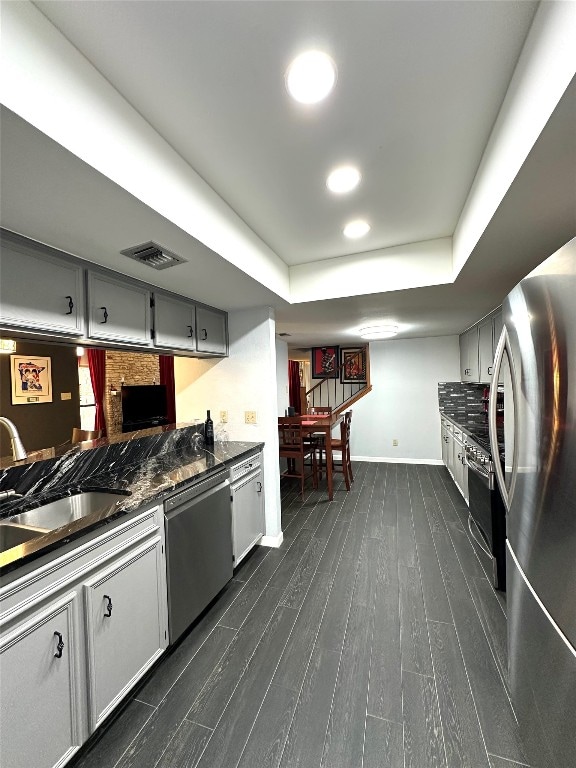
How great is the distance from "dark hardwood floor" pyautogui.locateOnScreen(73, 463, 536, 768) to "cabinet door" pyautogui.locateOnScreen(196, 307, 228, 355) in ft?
6.07

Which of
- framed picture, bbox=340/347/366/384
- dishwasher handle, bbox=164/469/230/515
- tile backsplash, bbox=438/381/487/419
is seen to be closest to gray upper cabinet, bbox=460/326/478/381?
tile backsplash, bbox=438/381/487/419

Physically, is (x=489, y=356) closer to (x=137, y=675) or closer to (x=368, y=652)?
(x=368, y=652)

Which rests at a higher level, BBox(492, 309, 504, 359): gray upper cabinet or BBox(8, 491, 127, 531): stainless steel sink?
BBox(492, 309, 504, 359): gray upper cabinet

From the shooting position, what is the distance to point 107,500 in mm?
1751

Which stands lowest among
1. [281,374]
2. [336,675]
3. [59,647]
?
[336,675]

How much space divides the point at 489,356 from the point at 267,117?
3.26 metres

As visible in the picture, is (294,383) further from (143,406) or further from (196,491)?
(196,491)

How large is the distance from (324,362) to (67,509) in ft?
18.4

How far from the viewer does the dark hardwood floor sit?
49.9 inches

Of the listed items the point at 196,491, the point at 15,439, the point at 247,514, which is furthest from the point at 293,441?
the point at 15,439

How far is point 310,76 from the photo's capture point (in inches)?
42.0

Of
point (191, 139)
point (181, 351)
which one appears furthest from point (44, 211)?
point (181, 351)

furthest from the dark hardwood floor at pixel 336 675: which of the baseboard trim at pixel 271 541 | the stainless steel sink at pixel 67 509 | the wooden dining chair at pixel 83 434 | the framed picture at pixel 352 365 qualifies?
the framed picture at pixel 352 365

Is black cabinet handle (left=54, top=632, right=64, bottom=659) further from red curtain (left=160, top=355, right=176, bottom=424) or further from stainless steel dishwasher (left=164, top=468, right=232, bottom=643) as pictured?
red curtain (left=160, top=355, right=176, bottom=424)
